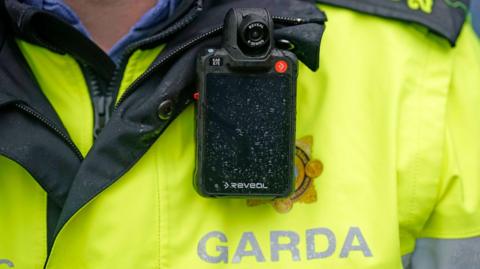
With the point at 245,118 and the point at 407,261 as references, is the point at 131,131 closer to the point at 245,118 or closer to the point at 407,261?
the point at 245,118

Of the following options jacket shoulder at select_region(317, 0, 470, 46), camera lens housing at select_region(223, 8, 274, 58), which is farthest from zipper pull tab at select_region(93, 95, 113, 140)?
jacket shoulder at select_region(317, 0, 470, 46)

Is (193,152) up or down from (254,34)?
down

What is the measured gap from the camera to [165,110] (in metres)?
1.28

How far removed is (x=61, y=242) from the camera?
4.31ft

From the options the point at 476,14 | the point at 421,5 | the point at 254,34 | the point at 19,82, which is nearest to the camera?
the point at 254,34

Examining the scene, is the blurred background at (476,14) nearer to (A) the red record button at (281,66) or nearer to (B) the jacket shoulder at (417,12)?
(B) the jacket shoulder at (417,12)

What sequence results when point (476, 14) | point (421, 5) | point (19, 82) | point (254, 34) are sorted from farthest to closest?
point (476, 14), point (421, 5), point (19, 82), point (254, 34)

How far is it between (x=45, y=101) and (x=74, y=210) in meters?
0.17

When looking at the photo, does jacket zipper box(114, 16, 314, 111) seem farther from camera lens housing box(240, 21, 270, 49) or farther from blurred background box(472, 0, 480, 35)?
blurred background box(472, 0, 480, 35)

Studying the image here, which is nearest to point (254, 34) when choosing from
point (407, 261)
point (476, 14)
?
point (407, 261)

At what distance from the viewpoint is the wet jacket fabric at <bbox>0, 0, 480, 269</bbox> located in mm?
1294

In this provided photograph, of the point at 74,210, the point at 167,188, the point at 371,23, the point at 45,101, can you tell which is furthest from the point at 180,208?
the point at 371,23

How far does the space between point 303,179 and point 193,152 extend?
0.16 m

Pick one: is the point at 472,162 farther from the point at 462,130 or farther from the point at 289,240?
the point at 289,240
